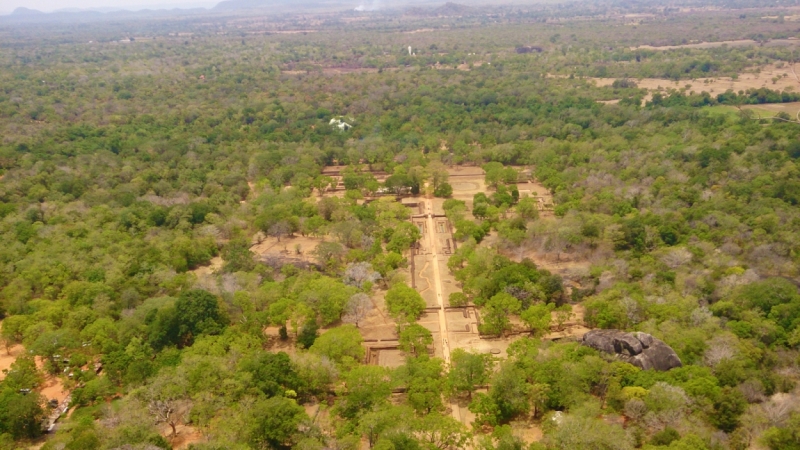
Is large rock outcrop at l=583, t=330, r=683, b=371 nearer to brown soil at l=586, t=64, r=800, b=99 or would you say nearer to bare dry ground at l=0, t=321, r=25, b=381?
bare dry ground at l=0, t=321, r=25, b=381

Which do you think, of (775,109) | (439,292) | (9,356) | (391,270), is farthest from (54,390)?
(775,109)

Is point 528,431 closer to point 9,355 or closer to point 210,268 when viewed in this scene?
point 210,268

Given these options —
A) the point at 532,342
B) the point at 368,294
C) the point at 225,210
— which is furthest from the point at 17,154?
the point at 532,342

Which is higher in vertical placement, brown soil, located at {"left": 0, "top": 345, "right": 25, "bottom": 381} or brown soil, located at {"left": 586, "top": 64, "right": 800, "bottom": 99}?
brown soil, located at {"left": 586, "top": 64, "right": 800, "bottom": 99}

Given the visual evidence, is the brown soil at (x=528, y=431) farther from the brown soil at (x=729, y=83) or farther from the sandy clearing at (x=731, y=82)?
the sandy clearing at (x=731, y=82)

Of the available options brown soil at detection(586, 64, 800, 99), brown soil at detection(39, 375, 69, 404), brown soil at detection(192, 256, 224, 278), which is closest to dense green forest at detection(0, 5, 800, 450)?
brown soil at detection(192, 256, 224, 278)

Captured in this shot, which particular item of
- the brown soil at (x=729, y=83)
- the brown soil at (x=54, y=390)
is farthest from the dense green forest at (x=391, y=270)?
the brown soil at (x=729, y=83)

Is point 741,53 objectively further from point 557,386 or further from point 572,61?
point 557,386
